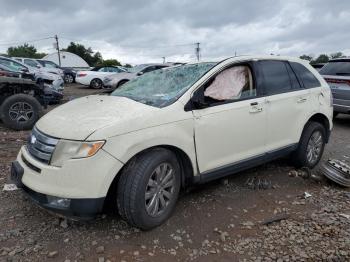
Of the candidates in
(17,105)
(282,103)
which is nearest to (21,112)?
(17,105)

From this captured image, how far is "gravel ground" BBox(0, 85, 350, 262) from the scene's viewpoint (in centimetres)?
286

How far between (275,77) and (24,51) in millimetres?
85519

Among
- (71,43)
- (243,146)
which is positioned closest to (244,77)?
(243,146)

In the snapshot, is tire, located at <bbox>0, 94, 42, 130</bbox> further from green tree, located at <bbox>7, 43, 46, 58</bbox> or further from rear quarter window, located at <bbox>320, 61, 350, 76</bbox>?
green tree, located at <bbox>7, 43, 46, 58</bbox>

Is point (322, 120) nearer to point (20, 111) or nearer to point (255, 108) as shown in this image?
point (255, 108)

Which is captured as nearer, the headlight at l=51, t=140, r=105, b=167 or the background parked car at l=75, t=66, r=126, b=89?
the headlight at l=51, t=140, r=105, b=167

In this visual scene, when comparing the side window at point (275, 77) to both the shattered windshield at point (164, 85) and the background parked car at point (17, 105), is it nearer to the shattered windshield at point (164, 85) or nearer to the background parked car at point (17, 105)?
the shattered windshield at point (164, 85)

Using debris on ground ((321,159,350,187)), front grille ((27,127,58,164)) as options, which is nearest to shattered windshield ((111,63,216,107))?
front grille ((27,127,58,164))

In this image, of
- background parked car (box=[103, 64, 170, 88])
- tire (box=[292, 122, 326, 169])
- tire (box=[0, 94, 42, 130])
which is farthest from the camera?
background parked car (box=[103, 64, 170, 88])

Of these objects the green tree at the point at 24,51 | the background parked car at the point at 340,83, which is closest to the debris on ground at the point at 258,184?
the background parked car at the point at 340,83

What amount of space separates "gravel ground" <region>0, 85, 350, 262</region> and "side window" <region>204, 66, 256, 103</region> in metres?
1.17

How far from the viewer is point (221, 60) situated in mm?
3875

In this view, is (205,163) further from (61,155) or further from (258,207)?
(61,155)

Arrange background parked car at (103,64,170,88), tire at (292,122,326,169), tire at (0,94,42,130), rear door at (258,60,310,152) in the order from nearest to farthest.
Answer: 1. rear door at (258,60,310,152)
2. tire at (292,122,326,169)
3. tire at (0,94,42,130)
4. background parked car at (103,64,170,88)
